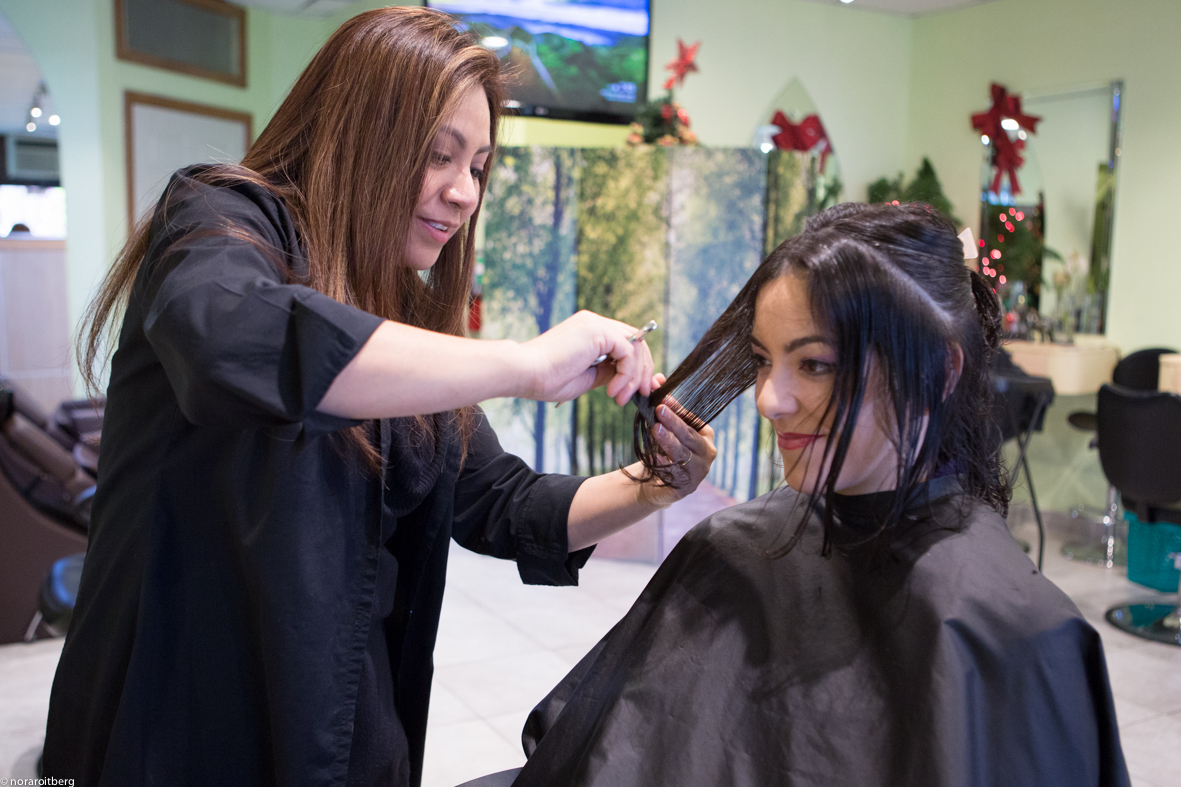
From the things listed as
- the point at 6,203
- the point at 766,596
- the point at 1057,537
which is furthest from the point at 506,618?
the point at 6,203

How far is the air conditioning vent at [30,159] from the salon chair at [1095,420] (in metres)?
8.24

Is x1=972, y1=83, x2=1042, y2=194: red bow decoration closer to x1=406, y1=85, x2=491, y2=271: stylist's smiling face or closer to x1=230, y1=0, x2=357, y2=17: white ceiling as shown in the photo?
x1=230, y1=0, x2=357, y2=17: white ceiling

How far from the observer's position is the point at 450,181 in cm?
107

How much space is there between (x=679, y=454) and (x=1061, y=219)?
14.9 feet

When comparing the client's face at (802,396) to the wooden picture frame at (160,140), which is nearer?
the client's face at (802,396)

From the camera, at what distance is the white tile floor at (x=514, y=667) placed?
8.23 feet

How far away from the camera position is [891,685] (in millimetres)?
978

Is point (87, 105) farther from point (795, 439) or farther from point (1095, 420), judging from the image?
point (1095, 420)

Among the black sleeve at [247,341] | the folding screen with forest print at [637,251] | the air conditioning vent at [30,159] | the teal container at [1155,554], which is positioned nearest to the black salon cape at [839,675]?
the black sleeve at [247,341]

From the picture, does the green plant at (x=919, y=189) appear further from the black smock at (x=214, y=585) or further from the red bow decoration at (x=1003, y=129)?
the black smock at (x=214, y=585)

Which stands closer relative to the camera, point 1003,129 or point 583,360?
point 583,360

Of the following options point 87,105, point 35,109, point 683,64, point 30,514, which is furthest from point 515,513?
point 35,109

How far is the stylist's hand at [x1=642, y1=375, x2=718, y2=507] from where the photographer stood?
118cm

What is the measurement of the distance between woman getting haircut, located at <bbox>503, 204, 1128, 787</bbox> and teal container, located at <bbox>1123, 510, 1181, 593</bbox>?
11.0ft
